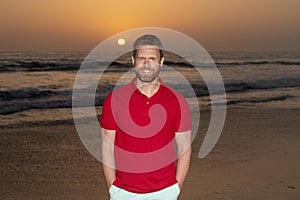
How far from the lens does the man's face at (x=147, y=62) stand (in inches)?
143

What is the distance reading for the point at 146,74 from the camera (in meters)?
3.66

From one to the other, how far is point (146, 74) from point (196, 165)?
5.03 metres

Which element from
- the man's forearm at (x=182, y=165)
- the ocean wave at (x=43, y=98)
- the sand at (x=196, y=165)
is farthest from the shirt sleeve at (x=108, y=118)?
the ocean wave at (x=43, y=98)

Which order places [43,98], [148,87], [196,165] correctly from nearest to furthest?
[148,87]
[196,165]
[43,98]

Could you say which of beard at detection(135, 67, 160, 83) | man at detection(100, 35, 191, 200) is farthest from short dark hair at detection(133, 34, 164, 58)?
beard at detection(135, 67, 160, 83)

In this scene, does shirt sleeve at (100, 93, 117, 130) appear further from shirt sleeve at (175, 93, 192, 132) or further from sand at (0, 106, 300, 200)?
sand at (0, 106, 300, 200)

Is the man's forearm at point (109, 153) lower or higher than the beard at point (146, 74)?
lower

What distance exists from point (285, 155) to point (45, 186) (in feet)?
14.4

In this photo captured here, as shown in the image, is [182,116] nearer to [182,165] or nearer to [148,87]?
[148,87]

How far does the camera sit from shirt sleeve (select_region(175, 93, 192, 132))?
369cm

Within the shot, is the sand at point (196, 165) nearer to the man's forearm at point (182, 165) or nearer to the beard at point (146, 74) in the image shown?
the man's forearm at point (182, 165)

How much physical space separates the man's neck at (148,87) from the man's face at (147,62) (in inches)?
3.6

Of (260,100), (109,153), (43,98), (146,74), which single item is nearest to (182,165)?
(109,153)

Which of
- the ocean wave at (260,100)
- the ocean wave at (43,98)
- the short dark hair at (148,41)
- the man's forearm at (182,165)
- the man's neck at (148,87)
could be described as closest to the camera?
the short dark hair at (148,41)
